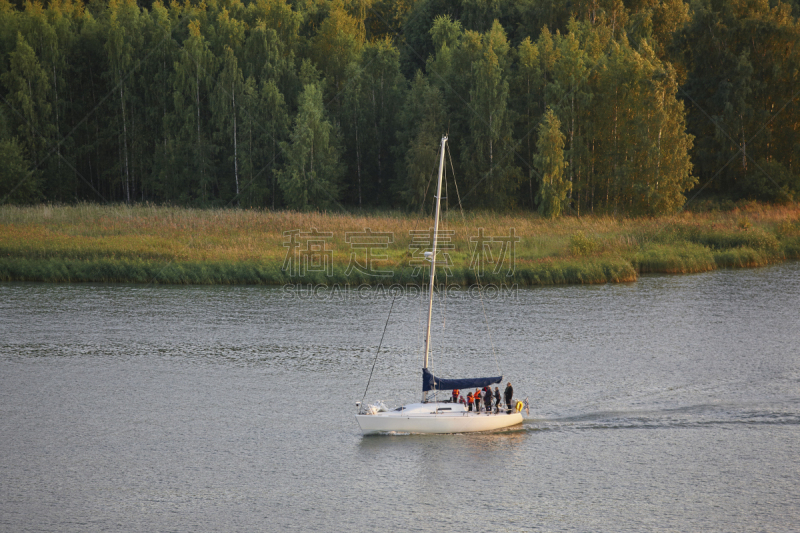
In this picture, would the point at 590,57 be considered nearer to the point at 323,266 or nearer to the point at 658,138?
the point at 658,138

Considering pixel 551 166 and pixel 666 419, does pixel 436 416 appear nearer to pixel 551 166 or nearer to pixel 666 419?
pixel 666 419

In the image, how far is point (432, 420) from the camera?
26.2m

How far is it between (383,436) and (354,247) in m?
31.0

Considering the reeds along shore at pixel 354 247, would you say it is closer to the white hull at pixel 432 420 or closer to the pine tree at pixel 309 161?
the pine tree at pixel 309 161

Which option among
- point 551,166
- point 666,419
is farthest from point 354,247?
point 666,419

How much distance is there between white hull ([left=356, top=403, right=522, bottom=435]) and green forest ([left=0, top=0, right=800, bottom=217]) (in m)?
50.0

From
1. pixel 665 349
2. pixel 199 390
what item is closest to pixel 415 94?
pixel 665 349

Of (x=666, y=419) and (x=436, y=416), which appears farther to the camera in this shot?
(x=666, y=419)

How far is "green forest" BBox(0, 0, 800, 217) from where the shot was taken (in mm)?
78250

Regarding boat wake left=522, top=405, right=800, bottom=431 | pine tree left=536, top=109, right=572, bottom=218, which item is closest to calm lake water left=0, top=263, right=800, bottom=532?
boat wake left=522, top=405, right=800, bottom=431

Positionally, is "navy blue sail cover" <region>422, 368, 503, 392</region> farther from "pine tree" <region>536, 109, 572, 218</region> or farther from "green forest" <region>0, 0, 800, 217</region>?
"pine tree" <region>536, 109, 572, 218</region>

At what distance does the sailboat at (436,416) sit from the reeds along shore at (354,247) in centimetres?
2321

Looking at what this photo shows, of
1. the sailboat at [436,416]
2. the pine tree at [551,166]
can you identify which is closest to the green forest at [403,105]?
the pine tree at [551,166]

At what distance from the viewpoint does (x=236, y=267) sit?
51.3 metres
